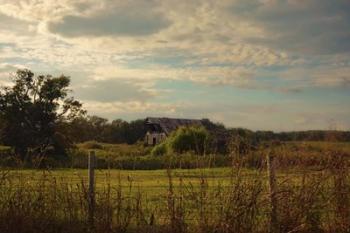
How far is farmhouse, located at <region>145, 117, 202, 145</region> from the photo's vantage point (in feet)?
265

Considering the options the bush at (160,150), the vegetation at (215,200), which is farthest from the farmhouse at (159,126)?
the vegetation at (215,200)

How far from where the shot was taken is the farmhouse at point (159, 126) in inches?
3177

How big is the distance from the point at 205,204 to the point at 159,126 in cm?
7065

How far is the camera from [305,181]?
462 inches

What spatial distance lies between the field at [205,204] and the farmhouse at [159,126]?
6781 cm

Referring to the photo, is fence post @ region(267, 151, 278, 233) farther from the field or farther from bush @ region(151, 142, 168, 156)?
bush @ region(151, 142, 168, 156)

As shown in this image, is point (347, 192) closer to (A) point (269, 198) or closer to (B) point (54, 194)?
(A) point (269, 198)

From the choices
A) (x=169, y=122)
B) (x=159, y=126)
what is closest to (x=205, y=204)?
(x=159, y=126)

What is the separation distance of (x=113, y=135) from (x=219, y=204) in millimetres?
89565

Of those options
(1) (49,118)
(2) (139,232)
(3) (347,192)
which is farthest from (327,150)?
(1) (49,118)

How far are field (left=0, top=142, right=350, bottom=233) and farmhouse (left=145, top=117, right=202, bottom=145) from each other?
67807mm

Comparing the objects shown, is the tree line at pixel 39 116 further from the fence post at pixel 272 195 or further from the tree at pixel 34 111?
the fence post at pixel 272 195

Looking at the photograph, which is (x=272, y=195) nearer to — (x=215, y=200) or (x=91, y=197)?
(x=215, y=200)

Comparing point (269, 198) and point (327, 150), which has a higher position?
point (327, 150)
